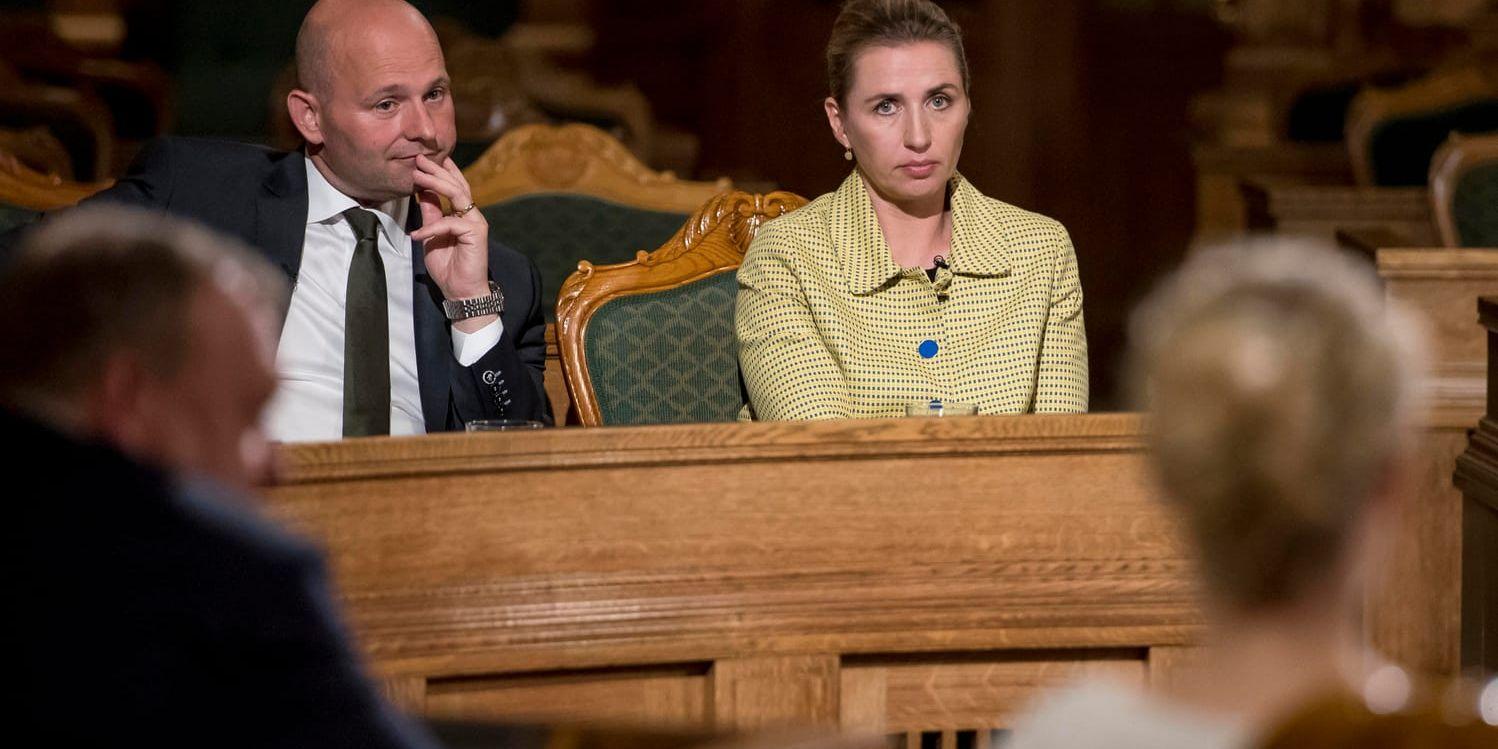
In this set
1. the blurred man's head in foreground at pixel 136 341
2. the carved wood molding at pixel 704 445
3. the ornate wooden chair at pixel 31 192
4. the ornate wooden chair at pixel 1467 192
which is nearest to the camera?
the blurred man's head in foreground at pixel 136 341

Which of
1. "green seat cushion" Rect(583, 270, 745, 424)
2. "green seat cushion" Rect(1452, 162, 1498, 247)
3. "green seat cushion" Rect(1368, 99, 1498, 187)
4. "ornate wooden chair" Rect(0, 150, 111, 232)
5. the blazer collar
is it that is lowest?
Result: "green seat cushion" Rect(583, 270, 745, 424)

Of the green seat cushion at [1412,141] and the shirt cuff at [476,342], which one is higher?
the green seat cushion at [1412,141]

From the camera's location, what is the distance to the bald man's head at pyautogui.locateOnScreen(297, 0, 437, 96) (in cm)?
281

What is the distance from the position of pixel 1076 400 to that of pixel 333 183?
113 centimetres

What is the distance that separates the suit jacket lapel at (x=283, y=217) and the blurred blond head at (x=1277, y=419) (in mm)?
1938

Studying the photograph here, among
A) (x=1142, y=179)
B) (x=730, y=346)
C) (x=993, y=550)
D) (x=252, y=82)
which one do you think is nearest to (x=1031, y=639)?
(x=993, y=550)

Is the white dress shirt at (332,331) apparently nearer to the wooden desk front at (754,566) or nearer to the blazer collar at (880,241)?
the blazer collar at (880,241)

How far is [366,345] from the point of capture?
2729 millimetres

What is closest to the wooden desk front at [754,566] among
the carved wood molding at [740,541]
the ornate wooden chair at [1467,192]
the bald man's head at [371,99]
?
the carved wood molding at [740,541]

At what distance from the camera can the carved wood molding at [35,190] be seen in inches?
119

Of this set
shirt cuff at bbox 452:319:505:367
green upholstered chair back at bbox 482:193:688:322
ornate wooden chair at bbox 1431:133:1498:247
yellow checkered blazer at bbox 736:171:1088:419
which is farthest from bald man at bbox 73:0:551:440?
ornate wooden chair at bbox 1431:133:1498:247

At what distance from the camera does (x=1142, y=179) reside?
275 inches

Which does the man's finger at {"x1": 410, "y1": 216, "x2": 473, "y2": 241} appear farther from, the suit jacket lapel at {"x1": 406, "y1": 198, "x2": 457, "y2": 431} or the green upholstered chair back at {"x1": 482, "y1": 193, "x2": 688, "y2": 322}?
the green upholstered chair back at {"x1": 482, "y1": 193, "x2": 688, "y2": 322}

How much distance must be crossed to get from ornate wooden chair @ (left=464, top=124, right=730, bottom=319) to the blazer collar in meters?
0.64
